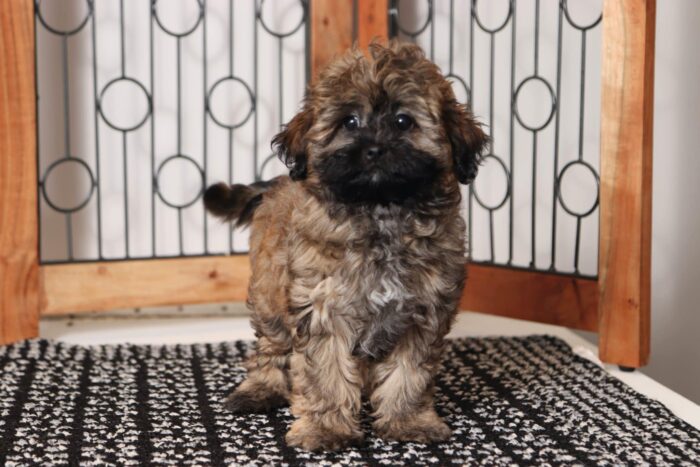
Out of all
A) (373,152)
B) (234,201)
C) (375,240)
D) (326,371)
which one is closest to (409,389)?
(326,371)

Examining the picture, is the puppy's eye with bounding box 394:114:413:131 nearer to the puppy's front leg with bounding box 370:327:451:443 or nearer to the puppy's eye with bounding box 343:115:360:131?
the puppy's eye with bounding box 343:115:360:131

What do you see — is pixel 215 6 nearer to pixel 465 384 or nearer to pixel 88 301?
pixel 88 301

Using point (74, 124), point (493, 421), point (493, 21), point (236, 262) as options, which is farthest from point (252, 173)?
point (493, 421)

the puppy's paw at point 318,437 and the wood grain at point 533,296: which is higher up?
the wood grain at point 533,296

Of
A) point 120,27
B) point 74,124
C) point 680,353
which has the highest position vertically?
point 120,27

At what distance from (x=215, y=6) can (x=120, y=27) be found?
Answer: 1.30 feet

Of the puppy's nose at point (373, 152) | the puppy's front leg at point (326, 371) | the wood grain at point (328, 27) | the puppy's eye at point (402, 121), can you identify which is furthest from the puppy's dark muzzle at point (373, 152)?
the wood grain at point (328, 27)

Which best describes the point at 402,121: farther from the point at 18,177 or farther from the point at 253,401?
the point at 18,177

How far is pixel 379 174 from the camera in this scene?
2074mm

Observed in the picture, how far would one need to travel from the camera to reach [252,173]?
3.96 metres

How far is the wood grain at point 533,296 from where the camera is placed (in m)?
3.13

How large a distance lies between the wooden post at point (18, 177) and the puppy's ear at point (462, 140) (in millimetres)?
1714

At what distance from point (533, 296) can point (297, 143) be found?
4.51ft

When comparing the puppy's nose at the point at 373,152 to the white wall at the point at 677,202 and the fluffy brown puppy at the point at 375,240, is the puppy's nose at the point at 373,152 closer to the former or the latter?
the fluffy brown puppy at the point at 375,240
